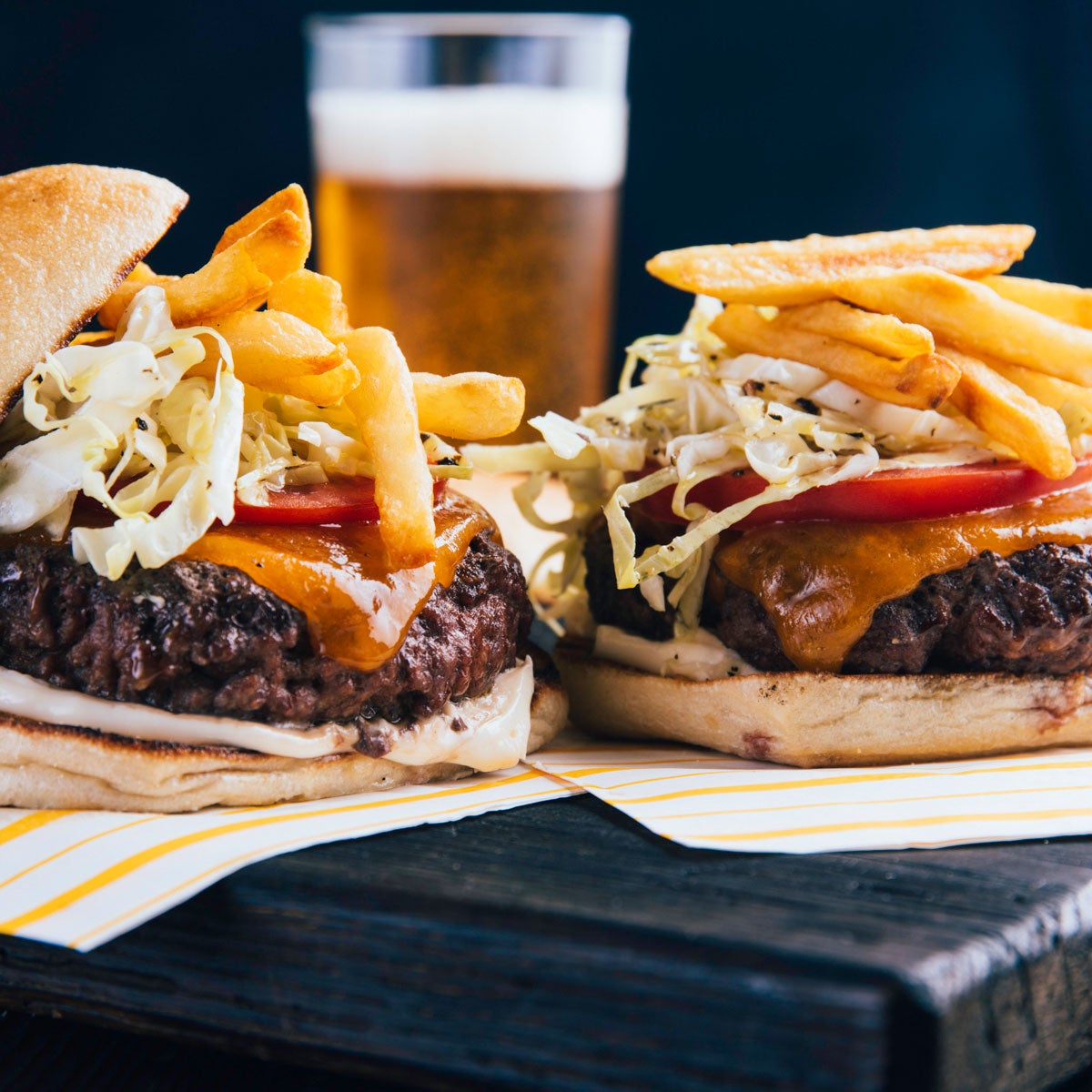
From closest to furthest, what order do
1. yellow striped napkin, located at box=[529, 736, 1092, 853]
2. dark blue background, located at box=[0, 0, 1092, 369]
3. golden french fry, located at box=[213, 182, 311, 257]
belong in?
yellow striped napkin, located at box=[529, 736, 1092, 853]
golden french fry, located at box=[213, 182, 311, 257]
dark blue background, located at box=[0, 0, 1092, 369]

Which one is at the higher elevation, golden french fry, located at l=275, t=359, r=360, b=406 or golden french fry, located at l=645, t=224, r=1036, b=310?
golden french fry, located at l=645, t=224, r=1036, b=310

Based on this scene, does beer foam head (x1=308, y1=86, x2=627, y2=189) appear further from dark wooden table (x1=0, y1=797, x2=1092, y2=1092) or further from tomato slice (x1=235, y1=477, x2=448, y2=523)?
dark wooden table (x1=0, y1=797, x2=1092, y2=1092)

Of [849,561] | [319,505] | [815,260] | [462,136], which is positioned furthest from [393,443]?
[462,136]

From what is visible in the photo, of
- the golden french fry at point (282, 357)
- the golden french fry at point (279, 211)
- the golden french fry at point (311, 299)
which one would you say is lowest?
the golden french fry at point (282, 357)

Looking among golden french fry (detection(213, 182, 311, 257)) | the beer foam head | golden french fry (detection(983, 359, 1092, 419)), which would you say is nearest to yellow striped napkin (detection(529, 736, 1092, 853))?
golden french fry (detection(983, 359, 1092, 419))

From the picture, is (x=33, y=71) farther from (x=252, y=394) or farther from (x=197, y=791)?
(x=197, y=791)

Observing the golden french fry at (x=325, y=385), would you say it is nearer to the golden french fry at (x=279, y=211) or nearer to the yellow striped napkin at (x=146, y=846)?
the golden french fry at (x=279, y=211)

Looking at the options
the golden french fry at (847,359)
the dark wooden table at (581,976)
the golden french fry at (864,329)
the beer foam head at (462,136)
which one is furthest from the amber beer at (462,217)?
the dark wooden table at (581,976)

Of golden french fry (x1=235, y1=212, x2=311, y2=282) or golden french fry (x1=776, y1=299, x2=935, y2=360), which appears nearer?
golden french fry (x1=235, y1=212, x2=311, y2=282)
